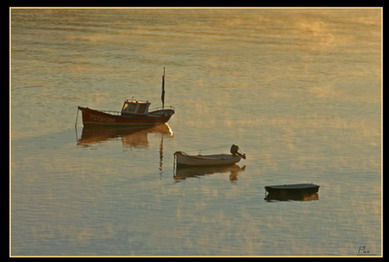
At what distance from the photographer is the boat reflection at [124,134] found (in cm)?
10731

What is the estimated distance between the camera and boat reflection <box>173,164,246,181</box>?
93.1 meters

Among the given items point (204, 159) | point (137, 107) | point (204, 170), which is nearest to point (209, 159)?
point (204, 159)

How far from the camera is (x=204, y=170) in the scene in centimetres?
9481

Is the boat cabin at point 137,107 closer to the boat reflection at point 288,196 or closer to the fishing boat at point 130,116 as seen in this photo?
the fishing boat at point 130,116

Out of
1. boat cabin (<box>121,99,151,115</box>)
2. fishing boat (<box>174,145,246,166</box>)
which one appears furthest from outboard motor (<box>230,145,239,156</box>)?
boat cabin (<box>121,99,151,115</box>)

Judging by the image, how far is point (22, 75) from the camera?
14212cm

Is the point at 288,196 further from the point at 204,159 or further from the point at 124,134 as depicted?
the point at 124,134

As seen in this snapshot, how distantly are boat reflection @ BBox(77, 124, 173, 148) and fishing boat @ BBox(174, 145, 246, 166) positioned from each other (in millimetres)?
11574

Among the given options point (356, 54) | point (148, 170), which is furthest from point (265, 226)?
point (356, 54)

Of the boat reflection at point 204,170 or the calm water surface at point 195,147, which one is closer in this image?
the calm water surface at point 195,147

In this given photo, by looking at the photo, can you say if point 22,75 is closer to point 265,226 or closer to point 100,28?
point 100,28

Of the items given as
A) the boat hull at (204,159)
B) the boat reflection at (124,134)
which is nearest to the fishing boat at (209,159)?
the boat hull at (204,159)

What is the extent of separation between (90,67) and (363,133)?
158ft

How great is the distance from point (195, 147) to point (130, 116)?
12.9 meters
